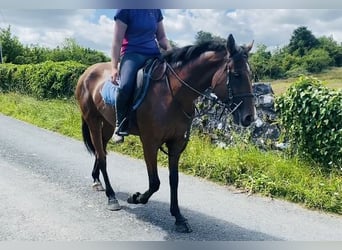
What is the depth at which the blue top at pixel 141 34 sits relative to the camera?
9.30ft

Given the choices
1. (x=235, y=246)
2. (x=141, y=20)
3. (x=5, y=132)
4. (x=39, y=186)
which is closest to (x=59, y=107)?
(x=5, y=132)

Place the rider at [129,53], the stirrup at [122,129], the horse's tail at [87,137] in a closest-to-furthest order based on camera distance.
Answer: the rider at [129,53] → the stirrup at [122,129] → the horse's tail at [87,137]

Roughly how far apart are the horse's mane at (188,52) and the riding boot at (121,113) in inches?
18.7

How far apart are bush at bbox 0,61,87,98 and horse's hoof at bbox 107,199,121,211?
206 cm

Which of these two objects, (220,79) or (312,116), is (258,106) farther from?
(220,79)

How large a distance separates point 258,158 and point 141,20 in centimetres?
231

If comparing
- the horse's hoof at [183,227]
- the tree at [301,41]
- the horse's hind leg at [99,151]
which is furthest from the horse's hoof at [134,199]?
the tree at [301,41]

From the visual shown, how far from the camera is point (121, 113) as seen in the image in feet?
10.7

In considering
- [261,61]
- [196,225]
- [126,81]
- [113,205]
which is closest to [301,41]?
[261,61]

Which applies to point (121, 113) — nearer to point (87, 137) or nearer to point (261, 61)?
point (87, 137)

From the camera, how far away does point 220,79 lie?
111 inches

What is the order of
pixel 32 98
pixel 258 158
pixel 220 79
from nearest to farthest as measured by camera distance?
pixel 220 79
pixel 258 158
pixel 32 98

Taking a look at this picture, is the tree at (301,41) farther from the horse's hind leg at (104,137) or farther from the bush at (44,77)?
the bush at (44,77)

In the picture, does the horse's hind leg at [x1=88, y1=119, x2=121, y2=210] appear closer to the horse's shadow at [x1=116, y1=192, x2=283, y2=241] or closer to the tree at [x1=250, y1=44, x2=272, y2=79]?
the horse's shadow at [x1=116, y1=192, x2=283, y2=241]
